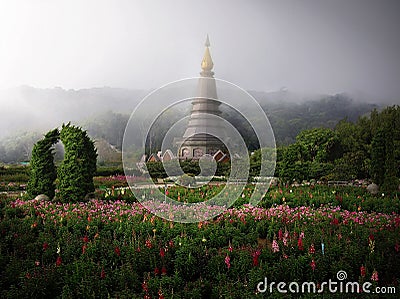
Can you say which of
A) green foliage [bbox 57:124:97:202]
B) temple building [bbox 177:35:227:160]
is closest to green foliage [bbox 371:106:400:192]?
temple building [bbox 177:35:227:160]

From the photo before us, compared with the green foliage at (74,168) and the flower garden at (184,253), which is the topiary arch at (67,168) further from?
the flower garden at (184,253)

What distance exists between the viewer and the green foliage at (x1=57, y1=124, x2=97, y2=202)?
9.13m

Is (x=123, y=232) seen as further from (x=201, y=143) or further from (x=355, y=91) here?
(x=355, y=91)

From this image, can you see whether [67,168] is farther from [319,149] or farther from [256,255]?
[319,149]

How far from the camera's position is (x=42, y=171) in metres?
9.49

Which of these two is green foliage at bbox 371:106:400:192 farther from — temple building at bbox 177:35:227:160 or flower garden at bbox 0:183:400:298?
temple building at bbox 177:35:227:160

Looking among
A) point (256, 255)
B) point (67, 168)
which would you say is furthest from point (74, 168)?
point (256, 255)

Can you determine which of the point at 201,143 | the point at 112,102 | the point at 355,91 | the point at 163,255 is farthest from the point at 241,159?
the point at 112,102

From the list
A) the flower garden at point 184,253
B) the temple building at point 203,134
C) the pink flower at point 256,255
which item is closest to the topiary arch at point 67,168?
the flower garden at point 184,253

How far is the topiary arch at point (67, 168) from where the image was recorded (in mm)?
9156

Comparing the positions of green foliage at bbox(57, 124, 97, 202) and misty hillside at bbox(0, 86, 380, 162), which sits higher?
misty hillside at bbox(0, 86, 380, 162)

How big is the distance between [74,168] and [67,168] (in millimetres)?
176

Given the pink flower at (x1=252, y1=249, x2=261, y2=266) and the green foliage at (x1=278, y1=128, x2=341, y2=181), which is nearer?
the pink flower at (x1=252, y1=249, x2=261, y2=266)

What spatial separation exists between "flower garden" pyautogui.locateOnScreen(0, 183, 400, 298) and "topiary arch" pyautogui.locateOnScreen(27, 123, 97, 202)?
1422 millimetres
